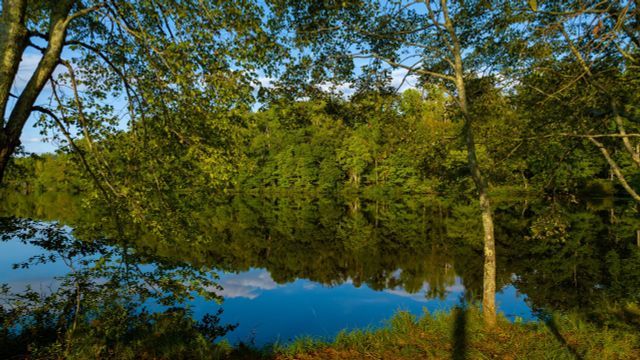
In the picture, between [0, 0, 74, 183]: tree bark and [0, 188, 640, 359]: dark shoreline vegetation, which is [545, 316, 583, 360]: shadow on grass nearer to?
[0, 188, 640, 359]: dark shoreline vegetation

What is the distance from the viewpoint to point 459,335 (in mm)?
9836

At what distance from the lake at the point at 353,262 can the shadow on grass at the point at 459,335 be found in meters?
1.09

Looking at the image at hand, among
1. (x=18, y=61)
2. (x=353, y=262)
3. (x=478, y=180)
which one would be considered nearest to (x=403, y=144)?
(x=478, y=180)

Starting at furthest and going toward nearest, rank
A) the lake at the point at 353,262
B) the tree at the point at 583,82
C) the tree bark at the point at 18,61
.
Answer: the lake at the point at 353,262 < the tree at the point at 583,82 < the tree bark at the point at 18,61

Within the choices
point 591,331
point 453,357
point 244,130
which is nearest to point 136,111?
point 244,130

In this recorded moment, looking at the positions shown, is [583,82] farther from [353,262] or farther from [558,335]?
[353,262]

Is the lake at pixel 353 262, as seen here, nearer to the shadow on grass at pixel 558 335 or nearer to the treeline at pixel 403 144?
the treeline at pixel 403 144

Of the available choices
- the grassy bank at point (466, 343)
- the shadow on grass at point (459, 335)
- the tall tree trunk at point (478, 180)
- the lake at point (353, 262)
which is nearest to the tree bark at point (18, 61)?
the lake at point (353, 262)

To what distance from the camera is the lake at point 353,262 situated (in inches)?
356

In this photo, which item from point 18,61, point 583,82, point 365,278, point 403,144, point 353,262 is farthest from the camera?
point 353,262

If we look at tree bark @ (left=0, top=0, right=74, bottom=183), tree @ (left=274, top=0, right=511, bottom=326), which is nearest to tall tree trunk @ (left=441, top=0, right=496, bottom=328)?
tree @ (left=274, top=0, right=511, bottom=326)

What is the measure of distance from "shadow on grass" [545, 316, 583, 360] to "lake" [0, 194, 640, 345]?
1.38 metres

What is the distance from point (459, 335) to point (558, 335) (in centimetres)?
266

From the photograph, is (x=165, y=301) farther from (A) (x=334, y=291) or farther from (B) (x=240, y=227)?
(B) (x=240, y=227)
